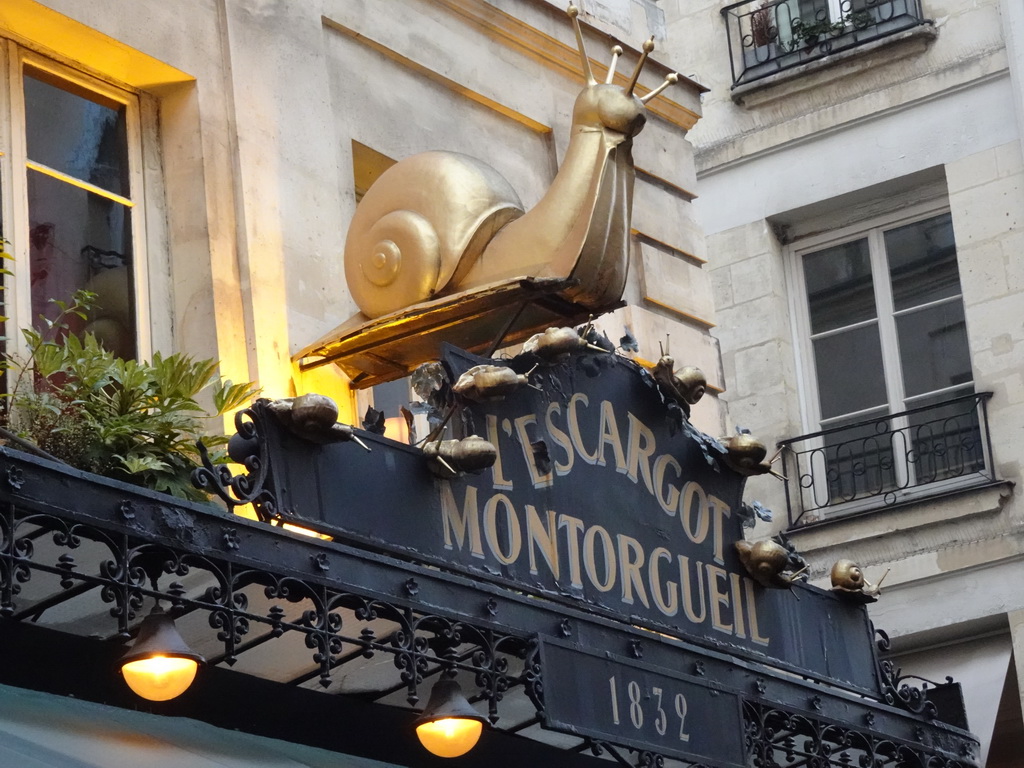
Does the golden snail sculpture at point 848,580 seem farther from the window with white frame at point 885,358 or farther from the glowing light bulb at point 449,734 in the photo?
the window with white frame at point 885,358

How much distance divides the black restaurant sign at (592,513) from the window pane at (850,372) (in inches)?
294

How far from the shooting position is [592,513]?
26.6ft

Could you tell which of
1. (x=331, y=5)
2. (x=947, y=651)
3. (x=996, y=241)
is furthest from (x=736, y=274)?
(x=331, y=5)

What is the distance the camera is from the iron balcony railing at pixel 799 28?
1720cm

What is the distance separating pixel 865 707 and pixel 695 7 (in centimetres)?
1057

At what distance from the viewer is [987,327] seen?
15859mm

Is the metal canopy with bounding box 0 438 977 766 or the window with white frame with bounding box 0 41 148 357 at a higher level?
the window with white frame with bounding box 0 41 148 357

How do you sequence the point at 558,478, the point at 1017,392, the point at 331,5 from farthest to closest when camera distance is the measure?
the point at 1017,392, the point at 331,5, the point at 558,478

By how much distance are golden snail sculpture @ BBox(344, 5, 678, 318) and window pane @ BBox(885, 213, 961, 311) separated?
8210 millimetres

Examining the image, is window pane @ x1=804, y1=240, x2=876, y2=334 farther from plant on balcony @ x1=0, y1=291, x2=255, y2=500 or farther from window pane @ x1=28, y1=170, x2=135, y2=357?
plant on balcony @ x1=0, y1=291, x2=255, y2=500

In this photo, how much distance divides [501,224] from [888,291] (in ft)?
27.9

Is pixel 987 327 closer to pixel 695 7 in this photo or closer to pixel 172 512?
pixel 695 7

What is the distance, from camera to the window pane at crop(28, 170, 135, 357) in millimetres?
8383

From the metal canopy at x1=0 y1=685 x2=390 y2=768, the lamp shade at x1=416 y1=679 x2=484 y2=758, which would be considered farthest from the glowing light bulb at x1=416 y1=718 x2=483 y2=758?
the metal canopy at x1=0 y1=685 x2=390 y2=768
